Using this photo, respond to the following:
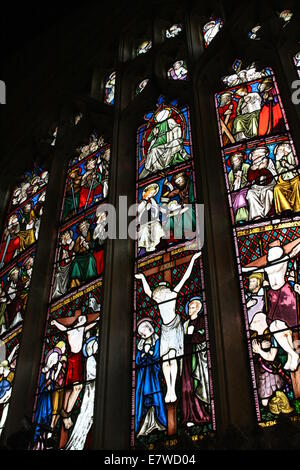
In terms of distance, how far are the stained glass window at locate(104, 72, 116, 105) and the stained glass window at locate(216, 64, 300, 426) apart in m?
2.05

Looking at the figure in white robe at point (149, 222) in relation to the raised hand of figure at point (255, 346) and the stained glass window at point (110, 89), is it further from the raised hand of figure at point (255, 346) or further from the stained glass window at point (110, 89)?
the stained glass window at point (110, 89)

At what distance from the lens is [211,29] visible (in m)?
8.59

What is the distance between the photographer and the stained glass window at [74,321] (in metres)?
5.54

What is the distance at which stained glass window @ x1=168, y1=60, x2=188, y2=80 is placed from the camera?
8.31 m

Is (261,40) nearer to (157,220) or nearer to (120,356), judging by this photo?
(157,220)

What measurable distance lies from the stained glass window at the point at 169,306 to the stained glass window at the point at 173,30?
7.28 ft

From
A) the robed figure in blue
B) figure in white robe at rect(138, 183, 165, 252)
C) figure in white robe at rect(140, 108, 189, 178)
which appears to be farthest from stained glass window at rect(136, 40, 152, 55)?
the robed figure in blue

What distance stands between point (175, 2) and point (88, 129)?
7.92 ft

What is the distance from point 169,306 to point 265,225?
1149 millimetres

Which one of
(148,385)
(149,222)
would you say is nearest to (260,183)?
(149,222)

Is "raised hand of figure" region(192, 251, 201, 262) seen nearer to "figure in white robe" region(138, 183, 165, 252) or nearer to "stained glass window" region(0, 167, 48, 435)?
"figure in white robe" region(138, 183, 165, 252)

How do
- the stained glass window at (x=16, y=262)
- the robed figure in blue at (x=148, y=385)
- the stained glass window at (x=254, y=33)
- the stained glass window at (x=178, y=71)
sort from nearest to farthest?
the robed figure in blue at (x=148, y=385) < the stained glass window at (x=16, y=262) < the stained glass window at (x=254, y=33) < the stained glass window at (x=178, y=71)

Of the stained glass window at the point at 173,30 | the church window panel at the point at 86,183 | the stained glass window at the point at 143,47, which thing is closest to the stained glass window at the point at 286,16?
the stained glass window at the point at 173,30

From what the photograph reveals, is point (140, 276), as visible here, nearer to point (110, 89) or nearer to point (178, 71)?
point (178, 71)
